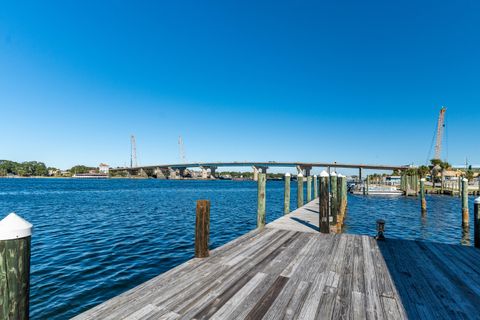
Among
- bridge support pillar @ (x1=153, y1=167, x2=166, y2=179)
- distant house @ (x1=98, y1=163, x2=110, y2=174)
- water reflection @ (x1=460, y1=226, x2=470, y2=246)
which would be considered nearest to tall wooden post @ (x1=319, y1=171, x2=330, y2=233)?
water reflection @ (x1=460, y1=226, x2=470, y2=246)

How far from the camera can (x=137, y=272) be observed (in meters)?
7.63

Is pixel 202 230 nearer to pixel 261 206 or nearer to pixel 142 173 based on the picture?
pixel 261 206

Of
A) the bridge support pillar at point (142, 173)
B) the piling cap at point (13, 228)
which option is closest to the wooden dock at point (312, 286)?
the piling cap at point (13, 228)

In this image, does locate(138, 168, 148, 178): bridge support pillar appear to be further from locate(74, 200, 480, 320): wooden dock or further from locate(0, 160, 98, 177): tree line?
locate(74, 200, 480, 320): wooden dock

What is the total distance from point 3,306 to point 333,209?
31.0 feet

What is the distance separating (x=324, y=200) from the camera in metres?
8.32

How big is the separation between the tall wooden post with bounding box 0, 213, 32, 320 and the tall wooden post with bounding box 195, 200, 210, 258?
136 inches

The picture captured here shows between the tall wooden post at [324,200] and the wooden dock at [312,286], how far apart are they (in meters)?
1.75

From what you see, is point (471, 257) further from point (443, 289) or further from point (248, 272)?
point (248, 272)

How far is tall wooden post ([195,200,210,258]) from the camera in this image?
566cm

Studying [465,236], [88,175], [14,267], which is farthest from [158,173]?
[14,267]

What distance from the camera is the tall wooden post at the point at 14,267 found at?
228 cm

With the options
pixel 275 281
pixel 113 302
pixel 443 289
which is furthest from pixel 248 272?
pixel 443 289

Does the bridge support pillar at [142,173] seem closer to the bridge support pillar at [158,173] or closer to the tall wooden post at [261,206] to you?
the bridge support pillar at [158,173]
